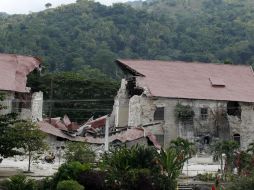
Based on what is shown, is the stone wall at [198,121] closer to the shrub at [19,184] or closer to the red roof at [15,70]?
the red roof at [15,70]

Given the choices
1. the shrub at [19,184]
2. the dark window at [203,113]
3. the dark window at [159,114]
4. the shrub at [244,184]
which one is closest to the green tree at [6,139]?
the shrub at [19,184]

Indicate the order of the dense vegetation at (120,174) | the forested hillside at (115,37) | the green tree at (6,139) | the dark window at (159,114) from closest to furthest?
the dense vegetation at (120,174) → the green tree at (6,139) → the dark window at (159,114) → the forested hillside at (115,37)

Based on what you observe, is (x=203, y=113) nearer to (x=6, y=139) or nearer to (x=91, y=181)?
(x=6, y=139)

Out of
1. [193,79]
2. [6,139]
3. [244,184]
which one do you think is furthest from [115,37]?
[244,184]

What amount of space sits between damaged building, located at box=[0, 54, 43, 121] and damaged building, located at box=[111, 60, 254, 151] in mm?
8024

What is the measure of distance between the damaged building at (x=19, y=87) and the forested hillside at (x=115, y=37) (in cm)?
3287

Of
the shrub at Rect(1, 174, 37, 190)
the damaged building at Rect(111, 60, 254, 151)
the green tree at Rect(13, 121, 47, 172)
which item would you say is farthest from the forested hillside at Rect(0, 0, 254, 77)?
the shrub at Rect(1, 174, 37, 190)

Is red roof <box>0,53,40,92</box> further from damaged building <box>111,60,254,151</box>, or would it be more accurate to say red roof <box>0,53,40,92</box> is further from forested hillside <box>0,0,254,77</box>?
forested hillside <box>0,0,254,77</box>

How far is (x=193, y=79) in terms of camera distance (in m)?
54.7

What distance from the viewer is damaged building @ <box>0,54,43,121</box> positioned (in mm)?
48000

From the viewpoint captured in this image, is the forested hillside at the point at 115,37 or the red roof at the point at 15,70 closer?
the red roof at the point at 15,70

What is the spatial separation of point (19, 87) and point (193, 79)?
15.8m

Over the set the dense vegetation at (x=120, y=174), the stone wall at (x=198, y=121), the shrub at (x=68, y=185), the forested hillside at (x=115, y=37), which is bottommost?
the shrub at (x=68, y=185)

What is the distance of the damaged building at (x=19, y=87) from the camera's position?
48.0 meters
